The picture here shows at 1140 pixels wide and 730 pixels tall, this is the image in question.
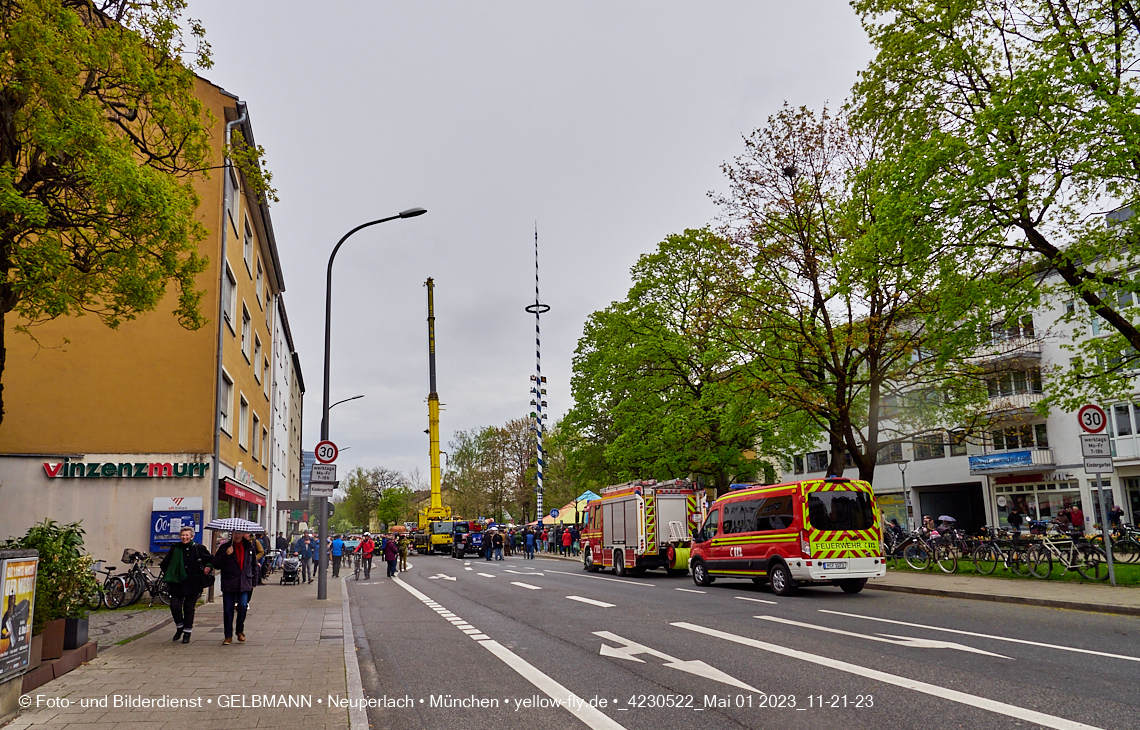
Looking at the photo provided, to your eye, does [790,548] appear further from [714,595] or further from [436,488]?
[436,488]

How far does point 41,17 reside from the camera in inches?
391

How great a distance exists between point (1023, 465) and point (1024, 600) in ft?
87.6

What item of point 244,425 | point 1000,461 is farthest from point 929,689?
point 1000,461

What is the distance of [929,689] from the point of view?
23.4 ft

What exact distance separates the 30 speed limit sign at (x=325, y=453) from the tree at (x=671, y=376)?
1401 centimetres

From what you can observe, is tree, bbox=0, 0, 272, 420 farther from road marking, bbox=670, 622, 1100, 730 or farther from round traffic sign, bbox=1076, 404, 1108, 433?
round traffic sign, bbox=1076, 404, 1108, 433

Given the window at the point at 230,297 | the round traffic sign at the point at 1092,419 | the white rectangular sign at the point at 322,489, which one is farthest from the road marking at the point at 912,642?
the window at the point at 230,297

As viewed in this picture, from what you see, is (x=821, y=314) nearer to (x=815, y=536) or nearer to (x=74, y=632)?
(x=815, y=536)

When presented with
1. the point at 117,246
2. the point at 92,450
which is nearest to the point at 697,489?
the point at 92,450

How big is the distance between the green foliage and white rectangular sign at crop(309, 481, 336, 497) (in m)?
8.56

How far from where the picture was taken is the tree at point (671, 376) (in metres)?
30.6

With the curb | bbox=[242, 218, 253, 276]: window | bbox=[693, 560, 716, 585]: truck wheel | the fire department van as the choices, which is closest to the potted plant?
the fire department van

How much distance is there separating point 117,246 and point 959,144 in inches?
567

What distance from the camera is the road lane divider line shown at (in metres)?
6.34
